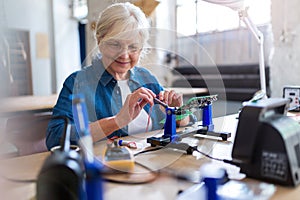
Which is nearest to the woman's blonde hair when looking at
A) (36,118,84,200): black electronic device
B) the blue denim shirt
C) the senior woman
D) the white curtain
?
the senior woman

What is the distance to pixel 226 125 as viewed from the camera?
1.08 metres

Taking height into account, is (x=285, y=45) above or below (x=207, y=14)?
Result: below

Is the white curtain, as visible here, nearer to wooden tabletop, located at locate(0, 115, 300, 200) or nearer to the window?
the window

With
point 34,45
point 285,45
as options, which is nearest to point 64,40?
point 34,45

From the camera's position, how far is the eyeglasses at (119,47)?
991 millimetres

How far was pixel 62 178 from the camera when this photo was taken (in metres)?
0.40

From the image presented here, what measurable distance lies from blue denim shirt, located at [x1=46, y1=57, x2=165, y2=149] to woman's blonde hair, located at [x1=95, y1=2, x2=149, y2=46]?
6.0 inches

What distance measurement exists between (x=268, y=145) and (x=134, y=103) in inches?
15.9

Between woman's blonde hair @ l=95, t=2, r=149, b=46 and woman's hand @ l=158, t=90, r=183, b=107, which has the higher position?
woman's blonde hair @ l=95, t=2, r=149, b=46

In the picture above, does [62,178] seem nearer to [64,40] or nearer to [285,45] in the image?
[285,45]

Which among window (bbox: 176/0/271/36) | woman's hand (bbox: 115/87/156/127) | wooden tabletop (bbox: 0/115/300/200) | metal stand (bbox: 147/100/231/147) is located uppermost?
window (bbox: 176/0/271/36)

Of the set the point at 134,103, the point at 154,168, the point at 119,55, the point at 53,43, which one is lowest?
the point at 154,168

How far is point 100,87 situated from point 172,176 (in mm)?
685

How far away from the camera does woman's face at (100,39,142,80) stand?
39.2 inches
